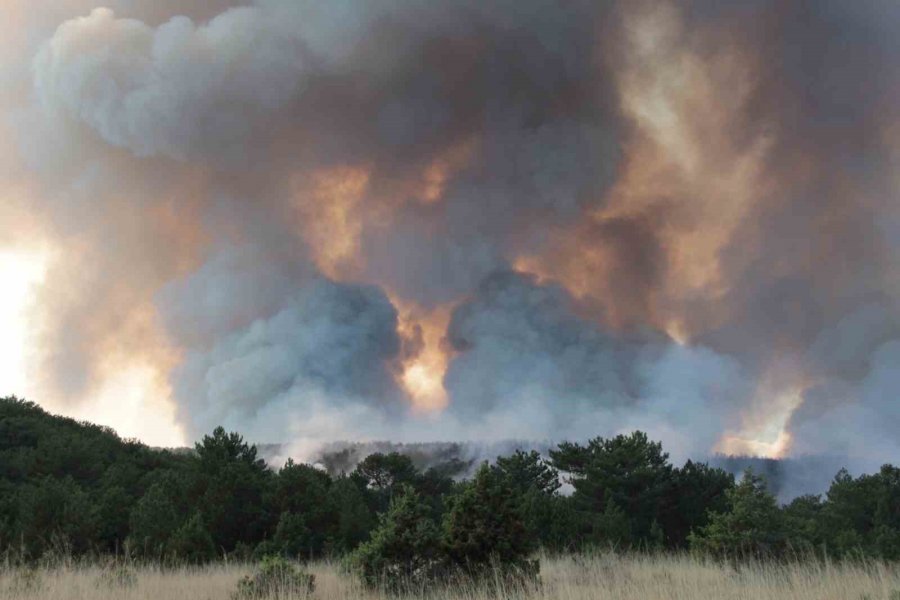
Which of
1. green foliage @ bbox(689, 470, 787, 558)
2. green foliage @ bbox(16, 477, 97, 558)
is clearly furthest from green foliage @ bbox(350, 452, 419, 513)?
green foliage @ bbox(689, 470, 787, 558)

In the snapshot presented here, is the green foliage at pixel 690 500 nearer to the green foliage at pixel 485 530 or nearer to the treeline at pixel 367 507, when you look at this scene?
the treeline at pixel 367 507

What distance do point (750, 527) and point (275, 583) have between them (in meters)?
11.8

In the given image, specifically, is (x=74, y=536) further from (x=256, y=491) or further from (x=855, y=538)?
(x=855, y=538)

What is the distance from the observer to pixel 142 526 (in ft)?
63.9

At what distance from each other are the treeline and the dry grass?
1497mm

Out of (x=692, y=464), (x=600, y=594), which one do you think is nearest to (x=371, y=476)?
(x=692, y=464)

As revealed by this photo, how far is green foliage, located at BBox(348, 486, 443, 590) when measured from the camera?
1209 centimetres

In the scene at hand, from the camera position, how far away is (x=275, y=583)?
A: 12.4 metres

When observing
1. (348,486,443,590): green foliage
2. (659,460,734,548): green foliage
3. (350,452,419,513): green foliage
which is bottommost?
(659,460,734,548): green foliage

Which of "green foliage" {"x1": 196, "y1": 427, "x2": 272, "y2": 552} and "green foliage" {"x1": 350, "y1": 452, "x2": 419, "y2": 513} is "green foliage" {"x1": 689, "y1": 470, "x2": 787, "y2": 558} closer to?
Answer: "green foliage" {"x1": 196, "y1": 427, "x2": 272, "y2": 552}

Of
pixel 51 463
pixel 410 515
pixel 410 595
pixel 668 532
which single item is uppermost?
pixel 51 463

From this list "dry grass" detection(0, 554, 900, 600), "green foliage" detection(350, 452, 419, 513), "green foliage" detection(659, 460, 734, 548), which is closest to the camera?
"dry grass" detection(0, 554, 900, 600)

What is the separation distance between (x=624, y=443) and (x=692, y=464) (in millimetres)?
3304

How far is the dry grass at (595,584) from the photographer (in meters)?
9.73
